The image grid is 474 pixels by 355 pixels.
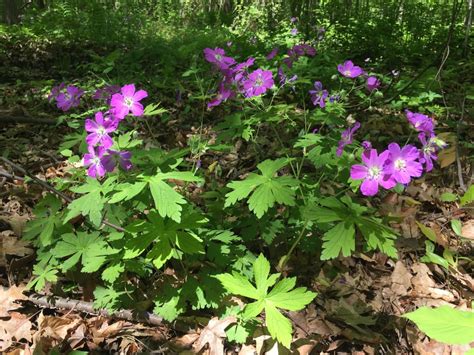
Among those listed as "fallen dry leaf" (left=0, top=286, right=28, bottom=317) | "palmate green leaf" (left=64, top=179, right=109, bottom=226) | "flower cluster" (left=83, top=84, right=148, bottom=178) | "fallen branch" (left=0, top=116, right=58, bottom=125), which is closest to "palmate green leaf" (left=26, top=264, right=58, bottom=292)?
"fallen dry leaf" (left=0, top=286, right=28, bottom=317)

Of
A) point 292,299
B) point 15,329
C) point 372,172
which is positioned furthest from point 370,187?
point 15,329

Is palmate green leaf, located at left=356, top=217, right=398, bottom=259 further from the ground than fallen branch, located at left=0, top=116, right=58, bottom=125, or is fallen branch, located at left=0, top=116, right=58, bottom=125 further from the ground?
palmate green leaf, located at left=356, top=217, right=398, bottom=259

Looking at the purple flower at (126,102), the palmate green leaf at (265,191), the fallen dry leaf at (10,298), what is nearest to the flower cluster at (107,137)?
the purple flower at (126,102)

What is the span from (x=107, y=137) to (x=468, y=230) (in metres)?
2.35

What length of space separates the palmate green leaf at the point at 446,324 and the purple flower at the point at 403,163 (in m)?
0.62

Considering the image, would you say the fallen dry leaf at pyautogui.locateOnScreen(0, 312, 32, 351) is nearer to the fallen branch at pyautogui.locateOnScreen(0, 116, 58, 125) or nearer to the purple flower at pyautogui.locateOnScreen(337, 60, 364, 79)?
the purple flower at pyautogui.locateOnScreen(337, 60, 364, 79)

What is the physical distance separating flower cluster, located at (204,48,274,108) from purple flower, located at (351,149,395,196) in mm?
844

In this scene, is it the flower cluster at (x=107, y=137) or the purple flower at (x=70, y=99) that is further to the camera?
the purple flower at (x=70, y=99)

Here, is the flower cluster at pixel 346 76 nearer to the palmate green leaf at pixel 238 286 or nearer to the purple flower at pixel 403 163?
the purple flower at pixel 403 163

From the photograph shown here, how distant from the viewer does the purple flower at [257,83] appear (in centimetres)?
219

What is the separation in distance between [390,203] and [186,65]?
4.47 metres

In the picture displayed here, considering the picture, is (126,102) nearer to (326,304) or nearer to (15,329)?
(15,329)

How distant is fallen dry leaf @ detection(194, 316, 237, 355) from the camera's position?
1815 millimetres

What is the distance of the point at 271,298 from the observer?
1.57 meters
